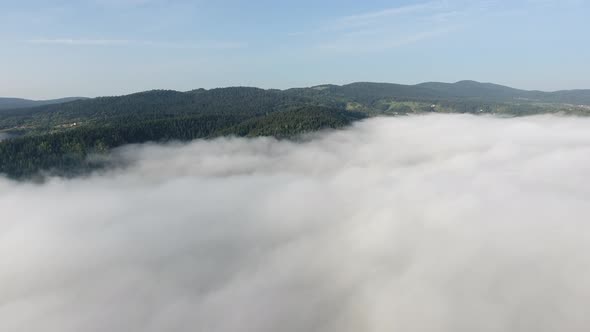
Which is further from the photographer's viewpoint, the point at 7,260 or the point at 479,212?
the point at 479,212

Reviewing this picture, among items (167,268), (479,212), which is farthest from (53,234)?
(479,212)

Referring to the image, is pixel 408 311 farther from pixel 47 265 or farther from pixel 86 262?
pixel 47 265

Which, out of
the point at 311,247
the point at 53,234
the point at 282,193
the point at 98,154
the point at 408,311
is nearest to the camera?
the point at 408,311

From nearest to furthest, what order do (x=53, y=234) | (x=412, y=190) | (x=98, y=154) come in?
(x=53, y=234) → (x=412, y=190) → (x=98, y=154)

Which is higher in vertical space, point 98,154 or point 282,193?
point 98,154

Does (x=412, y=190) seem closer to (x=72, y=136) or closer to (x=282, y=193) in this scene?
(x=282, y=193)

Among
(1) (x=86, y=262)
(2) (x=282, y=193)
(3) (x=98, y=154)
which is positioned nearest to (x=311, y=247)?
(2) (x=282, y=193)
